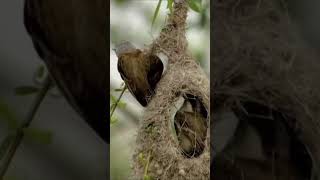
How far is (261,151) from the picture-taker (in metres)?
1.83

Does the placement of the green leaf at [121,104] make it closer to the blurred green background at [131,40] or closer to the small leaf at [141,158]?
the blurred green background at [131,40]

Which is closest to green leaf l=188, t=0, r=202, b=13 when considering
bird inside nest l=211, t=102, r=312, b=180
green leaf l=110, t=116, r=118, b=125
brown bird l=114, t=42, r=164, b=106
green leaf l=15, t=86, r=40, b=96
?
brown bird l=114, t=42, r=164, b=106

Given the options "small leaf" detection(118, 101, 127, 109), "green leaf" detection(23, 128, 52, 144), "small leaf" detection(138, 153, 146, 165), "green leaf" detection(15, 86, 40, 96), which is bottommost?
"small leaf" detection(138, 153, 146, 165)

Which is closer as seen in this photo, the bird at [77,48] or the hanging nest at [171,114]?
the bird at [77,48]

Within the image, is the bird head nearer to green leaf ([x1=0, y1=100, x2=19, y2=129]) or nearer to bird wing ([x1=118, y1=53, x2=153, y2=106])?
bird wing ([x1=118, y1=53, x2=153, y2=106])

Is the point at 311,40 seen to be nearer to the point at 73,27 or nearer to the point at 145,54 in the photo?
the point at 145,54

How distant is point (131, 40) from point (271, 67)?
1.67 ft

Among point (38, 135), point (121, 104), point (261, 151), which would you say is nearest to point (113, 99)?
point (121, 104)

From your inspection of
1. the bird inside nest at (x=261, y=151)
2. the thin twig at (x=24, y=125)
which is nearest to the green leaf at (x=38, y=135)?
the thin twig at (x=24, y=125)

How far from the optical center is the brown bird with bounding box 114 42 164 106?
1.83 metres

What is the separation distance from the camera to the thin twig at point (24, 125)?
167 cm

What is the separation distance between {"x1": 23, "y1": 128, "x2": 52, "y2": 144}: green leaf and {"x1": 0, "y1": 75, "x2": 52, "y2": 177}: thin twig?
0.6 inches

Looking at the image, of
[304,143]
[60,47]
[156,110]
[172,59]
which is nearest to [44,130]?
[60,47]

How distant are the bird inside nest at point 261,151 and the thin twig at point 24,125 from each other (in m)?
0.61
